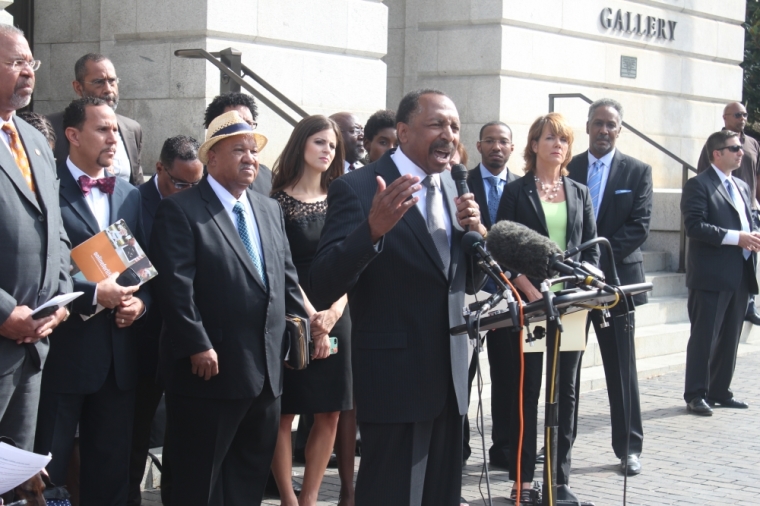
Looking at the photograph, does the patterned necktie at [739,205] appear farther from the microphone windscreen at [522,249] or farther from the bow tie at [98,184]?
the bow tie at [98,184]

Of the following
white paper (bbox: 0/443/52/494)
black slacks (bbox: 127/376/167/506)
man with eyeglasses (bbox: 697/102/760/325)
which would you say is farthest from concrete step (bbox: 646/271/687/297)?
white paper (bbox: 0/443/52/494)

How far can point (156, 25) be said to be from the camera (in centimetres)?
1024

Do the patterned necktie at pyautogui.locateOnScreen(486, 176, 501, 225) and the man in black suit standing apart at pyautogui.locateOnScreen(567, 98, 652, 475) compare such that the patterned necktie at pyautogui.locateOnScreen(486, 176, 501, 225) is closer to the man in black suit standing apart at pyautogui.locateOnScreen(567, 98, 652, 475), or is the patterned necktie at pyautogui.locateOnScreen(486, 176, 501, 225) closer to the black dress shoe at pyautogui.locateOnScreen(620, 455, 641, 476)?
the man in black suit standing apart at pyautogui.locateOnScreen(567, 98, 652, 475)

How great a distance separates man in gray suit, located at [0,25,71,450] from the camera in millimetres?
4504

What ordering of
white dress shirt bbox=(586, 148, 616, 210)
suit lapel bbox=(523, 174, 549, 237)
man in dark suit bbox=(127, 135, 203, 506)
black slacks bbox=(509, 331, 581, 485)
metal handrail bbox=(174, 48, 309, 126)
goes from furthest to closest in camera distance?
metal handrail bbox=(174, 48, 309, 126) < white dress shirt bbox=(586, 148, 616, 210) < suit lapel bbox=(523, 174, 549, 237) < black slacks bbox=(509, 331, 581, 485) < man in dark suit bbox=(127, 135, 203, 506)

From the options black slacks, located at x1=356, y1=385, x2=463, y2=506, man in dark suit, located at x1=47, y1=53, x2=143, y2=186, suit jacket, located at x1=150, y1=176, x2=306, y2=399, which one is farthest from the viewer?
man in dark suit, located at x1=47, y1=53, x2=143, y2=186

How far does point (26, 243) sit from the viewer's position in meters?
4.57

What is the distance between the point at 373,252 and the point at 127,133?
11.7 ft

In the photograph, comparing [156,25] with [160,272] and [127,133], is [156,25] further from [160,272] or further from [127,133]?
[160,272]

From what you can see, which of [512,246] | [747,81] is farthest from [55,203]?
[747,81]

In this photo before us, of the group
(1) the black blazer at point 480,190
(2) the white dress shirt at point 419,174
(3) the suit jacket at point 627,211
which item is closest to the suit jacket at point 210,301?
(2) the white dress shirt at point 419,174

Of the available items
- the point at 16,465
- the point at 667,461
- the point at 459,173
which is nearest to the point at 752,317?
the point at 667,461

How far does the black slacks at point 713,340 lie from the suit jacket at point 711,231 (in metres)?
0.14

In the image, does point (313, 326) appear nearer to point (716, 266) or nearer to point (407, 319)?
point (407, 319)
